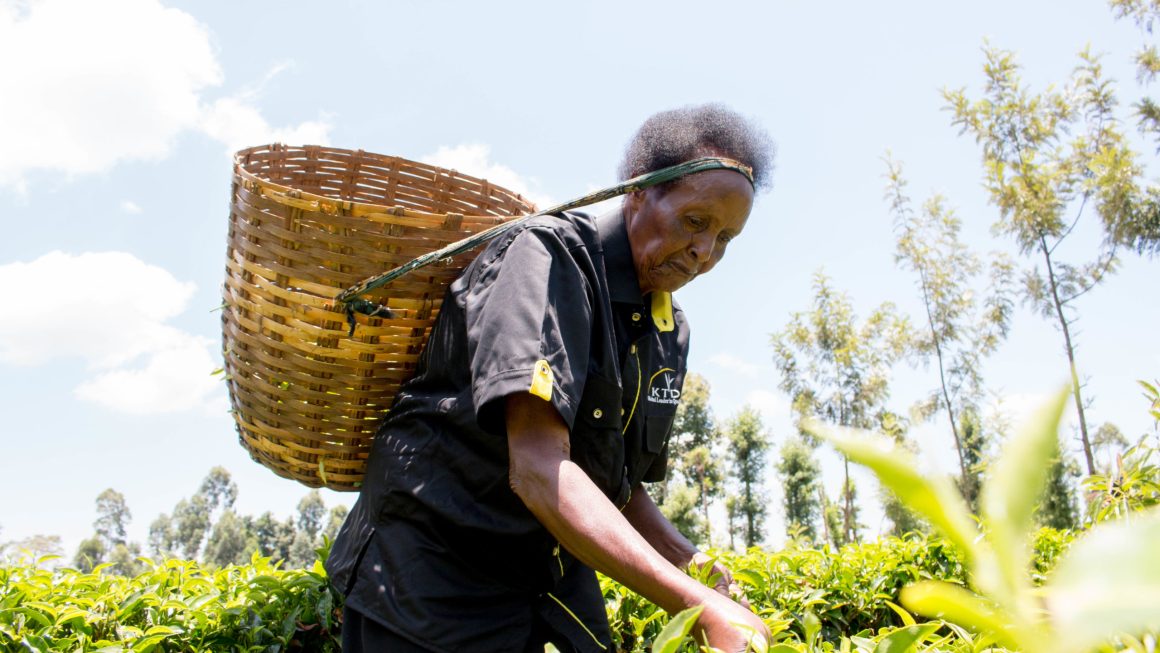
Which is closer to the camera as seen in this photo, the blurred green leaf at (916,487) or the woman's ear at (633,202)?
the blurred green leaf at (916,487)

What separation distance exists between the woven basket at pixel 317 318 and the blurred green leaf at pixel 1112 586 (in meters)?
1.65

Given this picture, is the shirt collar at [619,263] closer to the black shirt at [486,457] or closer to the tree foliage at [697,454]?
the black shirt at [486,457]

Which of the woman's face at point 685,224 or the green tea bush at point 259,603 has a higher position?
the woman's face at point 685,224

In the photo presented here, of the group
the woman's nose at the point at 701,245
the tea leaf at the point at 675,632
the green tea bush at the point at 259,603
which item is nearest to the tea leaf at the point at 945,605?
the tea leaf at the point at 675,632

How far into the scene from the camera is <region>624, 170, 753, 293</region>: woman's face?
181 cm

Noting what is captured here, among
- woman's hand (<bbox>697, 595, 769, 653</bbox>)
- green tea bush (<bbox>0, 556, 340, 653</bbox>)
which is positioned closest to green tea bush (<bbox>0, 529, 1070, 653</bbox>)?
green tea bush (<bbox>0, 556, 340, 653</bbox>)

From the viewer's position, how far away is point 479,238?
177cm

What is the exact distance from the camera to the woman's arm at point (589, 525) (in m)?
1.07

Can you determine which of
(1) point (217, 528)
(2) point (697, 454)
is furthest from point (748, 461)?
(1) point (217, 528)

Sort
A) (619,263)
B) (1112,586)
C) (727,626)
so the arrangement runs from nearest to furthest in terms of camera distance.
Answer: (1112,586) < (727,626) < (619,263)

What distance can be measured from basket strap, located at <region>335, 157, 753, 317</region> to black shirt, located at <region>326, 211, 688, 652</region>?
89mm

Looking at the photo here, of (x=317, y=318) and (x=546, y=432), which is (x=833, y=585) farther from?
(x=317, y=318)

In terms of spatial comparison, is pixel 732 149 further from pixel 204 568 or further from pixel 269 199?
pixel 204 568

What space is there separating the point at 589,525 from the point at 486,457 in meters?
0.41
